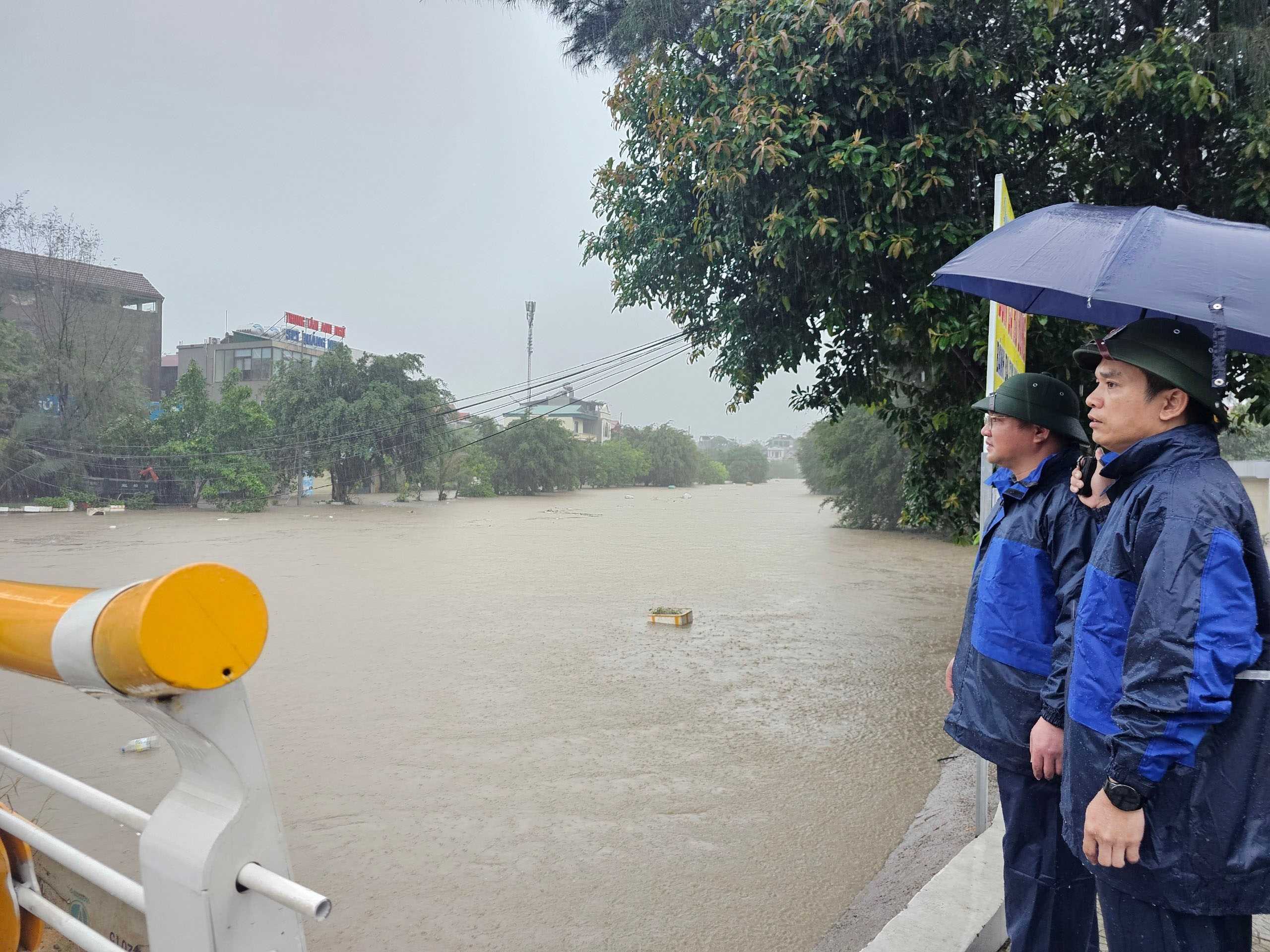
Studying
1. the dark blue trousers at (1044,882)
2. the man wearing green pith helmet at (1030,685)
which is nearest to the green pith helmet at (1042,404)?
the man wearing green pith helmet at (1030,685)

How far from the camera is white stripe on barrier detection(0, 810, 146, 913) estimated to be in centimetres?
94

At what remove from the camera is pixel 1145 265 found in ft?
6.07

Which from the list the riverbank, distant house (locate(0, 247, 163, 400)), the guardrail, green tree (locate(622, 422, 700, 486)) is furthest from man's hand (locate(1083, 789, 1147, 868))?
green tree (locate(622, 422, 700, 486))

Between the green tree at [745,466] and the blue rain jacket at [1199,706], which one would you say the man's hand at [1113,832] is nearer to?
the blue rain jacket at [1199,706]

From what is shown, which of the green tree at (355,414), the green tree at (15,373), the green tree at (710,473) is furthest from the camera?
the green tree at (710,473)

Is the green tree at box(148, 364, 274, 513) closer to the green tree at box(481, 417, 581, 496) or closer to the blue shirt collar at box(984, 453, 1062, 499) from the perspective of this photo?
the green tree at box(481, 417, 581, 496)

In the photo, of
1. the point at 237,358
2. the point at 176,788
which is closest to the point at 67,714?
the point at 176,788

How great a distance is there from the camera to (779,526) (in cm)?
2838

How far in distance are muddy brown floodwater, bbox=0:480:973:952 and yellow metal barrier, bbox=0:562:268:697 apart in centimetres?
283

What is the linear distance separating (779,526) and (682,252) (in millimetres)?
22403

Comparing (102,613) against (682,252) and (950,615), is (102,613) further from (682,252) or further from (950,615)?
(950,615)

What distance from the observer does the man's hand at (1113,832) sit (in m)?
1.46

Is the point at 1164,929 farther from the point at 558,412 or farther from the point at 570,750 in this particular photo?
the point at 558,412

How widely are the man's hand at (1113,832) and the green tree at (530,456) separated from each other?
150 feet
